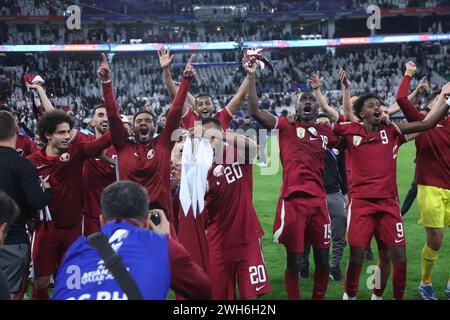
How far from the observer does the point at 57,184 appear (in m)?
5.56

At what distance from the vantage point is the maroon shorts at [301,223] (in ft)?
18.6

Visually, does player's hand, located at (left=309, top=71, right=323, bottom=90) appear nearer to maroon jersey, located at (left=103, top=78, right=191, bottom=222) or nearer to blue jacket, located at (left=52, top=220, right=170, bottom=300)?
maroon jersey, located at (left=103, top=78, right=191, bottom=222)

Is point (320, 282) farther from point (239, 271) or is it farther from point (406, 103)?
point (406, 103)

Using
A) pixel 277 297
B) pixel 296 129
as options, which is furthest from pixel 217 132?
pixel 277 297

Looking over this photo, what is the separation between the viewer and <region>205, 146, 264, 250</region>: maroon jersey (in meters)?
5.08

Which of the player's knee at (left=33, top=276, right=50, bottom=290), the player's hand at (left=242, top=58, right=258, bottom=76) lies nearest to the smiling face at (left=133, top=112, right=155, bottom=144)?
the player's hand at (left=242, top=58, right=258, bottom=76)

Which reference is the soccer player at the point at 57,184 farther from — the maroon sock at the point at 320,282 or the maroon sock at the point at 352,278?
the maroon sock at the point at 352,278

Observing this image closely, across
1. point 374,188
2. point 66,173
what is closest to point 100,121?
point 66,173

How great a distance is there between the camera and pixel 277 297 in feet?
21.9

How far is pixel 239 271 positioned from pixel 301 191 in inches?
46.1

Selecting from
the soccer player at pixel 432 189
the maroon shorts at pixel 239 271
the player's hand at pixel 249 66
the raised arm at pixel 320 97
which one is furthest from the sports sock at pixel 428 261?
the player's hand at pixel 249 66
